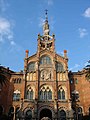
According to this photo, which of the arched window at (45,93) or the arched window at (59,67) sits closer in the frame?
the arched window at (45,93)

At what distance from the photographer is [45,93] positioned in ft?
156

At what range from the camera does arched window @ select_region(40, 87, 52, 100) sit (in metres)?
46.8

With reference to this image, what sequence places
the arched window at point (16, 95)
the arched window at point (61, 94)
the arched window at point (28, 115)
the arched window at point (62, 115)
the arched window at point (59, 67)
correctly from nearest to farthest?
1. the arched window at point (62, 115)
2. the arched window at point (28, 115)
3. the arched window at point (61, 94)
4. the arched window at point (16, 95)
5. the arched window at point (59, 67)

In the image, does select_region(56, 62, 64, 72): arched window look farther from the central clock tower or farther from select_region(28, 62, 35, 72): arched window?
select_region(28, 62, 35, 72): arched window

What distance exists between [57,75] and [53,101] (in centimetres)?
772

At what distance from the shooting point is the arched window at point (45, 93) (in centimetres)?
4682

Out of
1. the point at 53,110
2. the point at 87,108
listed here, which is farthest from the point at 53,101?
the point at 87,108

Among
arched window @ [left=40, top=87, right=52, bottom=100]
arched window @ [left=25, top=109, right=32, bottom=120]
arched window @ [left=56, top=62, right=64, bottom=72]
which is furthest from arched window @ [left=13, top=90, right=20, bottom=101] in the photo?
arched window @ [left=56, top=62, right=64, bottom=72]

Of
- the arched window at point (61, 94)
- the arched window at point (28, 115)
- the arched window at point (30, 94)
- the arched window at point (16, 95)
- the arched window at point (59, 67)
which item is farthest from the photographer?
the arched window at point (59, 67)

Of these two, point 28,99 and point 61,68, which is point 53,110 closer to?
point 28,99

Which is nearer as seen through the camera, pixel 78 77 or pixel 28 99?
pixel 28 99

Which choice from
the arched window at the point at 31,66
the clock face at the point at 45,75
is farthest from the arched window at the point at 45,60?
the clock face at the point at 45,75

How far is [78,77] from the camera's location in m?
53.6

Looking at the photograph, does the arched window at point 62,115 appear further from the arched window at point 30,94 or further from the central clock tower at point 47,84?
the arched window at point 30,94
